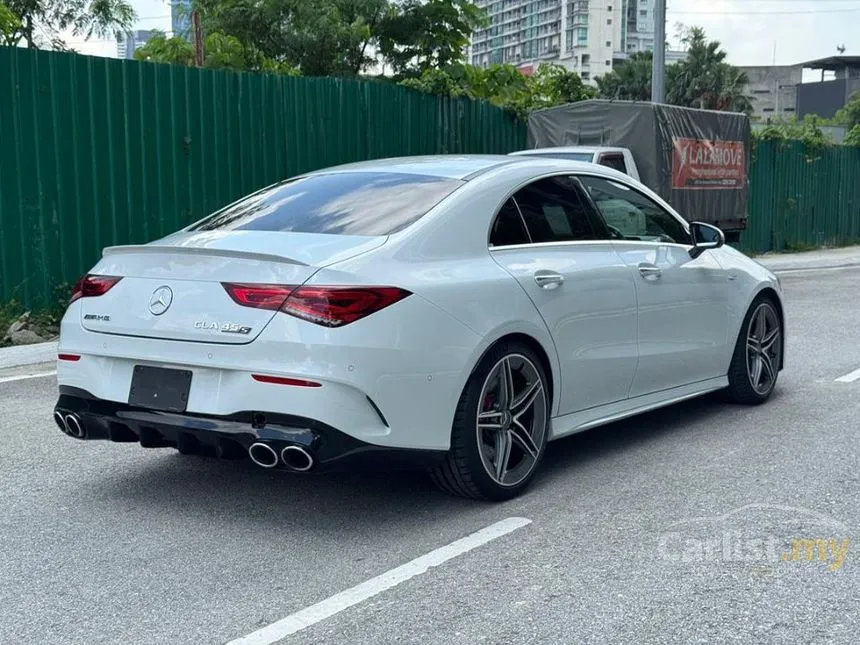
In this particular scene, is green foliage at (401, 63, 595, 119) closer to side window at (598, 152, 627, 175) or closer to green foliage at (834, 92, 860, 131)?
side window at (598, 152, 627, 175)

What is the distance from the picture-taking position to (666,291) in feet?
20.3

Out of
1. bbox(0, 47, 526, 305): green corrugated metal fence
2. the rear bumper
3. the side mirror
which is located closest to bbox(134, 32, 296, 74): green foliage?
bbox(0, 47, 526, 305): green corrugated metal fence

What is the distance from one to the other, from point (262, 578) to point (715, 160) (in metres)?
15.3

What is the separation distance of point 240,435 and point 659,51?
17707 mm

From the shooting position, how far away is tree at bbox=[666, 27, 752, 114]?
6675 centimetres

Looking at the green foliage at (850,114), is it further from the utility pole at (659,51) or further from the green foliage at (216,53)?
the utility pole at (659,51)

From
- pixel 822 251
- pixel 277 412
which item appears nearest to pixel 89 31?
pixel 822 251

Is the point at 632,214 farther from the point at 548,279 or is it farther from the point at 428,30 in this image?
the point at 428,30

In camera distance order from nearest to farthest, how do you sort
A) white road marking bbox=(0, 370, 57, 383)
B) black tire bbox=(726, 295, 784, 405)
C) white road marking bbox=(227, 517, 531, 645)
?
white road marking bbox=(227, 517, 531, 645) → black tire bbox=(726, 295, 784, 405) → white road marking bbox=(0, 370, 57, 383)

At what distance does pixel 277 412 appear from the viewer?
4.38 m

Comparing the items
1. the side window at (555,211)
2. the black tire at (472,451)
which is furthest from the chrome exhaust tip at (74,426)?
the side window at (555,211)

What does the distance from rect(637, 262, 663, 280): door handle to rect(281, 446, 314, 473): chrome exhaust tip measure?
2408 mm

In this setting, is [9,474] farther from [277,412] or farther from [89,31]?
[89,31]

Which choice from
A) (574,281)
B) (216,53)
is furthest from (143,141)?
(216,53)
